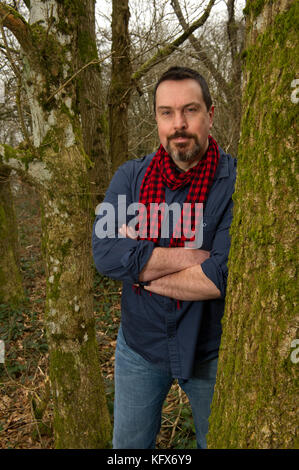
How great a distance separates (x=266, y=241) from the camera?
1.11 m

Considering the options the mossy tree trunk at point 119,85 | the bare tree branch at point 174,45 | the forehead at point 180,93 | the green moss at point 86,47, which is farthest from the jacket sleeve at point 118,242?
the green moss at point 86,47

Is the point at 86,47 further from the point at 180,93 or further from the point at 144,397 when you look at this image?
the point at 144,397

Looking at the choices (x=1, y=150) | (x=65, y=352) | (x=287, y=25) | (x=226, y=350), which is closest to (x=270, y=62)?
(x=287, y=25)

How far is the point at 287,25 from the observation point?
98cm

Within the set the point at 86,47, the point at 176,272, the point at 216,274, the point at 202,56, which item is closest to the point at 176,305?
the point at 176,272

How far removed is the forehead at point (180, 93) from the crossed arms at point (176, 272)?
0.89 m

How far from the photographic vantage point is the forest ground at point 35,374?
3605 mm

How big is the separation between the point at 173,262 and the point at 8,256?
6.15 metres

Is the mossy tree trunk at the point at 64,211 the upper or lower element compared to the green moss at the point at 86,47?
Answer: lower

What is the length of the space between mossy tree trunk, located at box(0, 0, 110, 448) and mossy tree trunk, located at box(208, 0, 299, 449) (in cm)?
165

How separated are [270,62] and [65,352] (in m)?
2.60

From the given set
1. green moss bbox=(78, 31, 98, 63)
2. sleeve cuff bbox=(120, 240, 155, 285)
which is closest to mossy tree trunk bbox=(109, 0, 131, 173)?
green moss bbox=(78, 31, 98, 63)

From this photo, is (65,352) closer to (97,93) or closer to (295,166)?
(295,166)

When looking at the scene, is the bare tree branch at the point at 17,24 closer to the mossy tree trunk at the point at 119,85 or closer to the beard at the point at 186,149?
the beard at the point at 186,149
